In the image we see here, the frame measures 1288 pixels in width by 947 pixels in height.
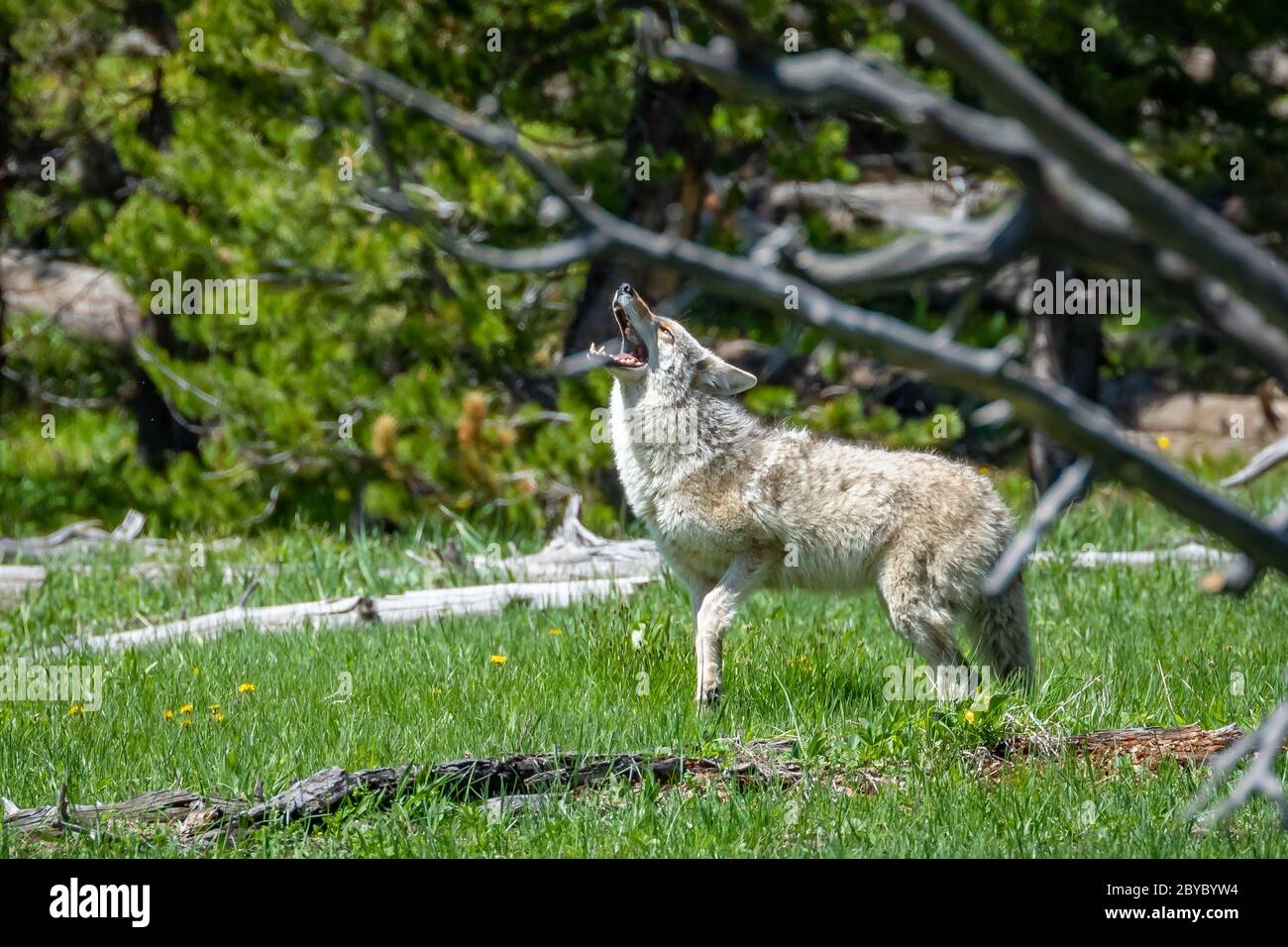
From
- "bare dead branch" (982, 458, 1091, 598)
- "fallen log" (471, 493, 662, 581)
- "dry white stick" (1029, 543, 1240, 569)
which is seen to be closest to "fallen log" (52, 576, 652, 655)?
"fallen log" (471, 493, 662, 581)

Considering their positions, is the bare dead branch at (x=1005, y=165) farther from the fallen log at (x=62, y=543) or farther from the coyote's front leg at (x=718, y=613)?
the fallen log at (x=62, y=543)

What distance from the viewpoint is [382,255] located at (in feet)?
43.7

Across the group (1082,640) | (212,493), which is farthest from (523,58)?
(1082,640)

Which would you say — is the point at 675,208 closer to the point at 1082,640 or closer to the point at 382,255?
the point at 382,255

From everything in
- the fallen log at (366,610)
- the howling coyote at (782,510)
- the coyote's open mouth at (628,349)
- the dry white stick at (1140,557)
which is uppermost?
the coyote's open mouth at (628,349)

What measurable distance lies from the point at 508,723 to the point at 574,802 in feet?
3.76

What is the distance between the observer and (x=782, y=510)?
7.12 metres

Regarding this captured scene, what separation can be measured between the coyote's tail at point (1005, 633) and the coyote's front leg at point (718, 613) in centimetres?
111

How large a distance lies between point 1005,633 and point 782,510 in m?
1.27

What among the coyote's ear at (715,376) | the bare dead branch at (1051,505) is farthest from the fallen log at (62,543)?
the bare dead branch at (1051,505)

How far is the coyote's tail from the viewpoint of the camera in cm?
698

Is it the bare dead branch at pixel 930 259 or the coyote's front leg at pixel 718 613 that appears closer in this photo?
the bare dead branch at pixel 930 259

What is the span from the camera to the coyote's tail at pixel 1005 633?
6980 mm

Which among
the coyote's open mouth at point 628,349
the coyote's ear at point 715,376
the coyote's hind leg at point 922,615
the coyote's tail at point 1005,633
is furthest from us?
the coyote's ear at point 715,376
